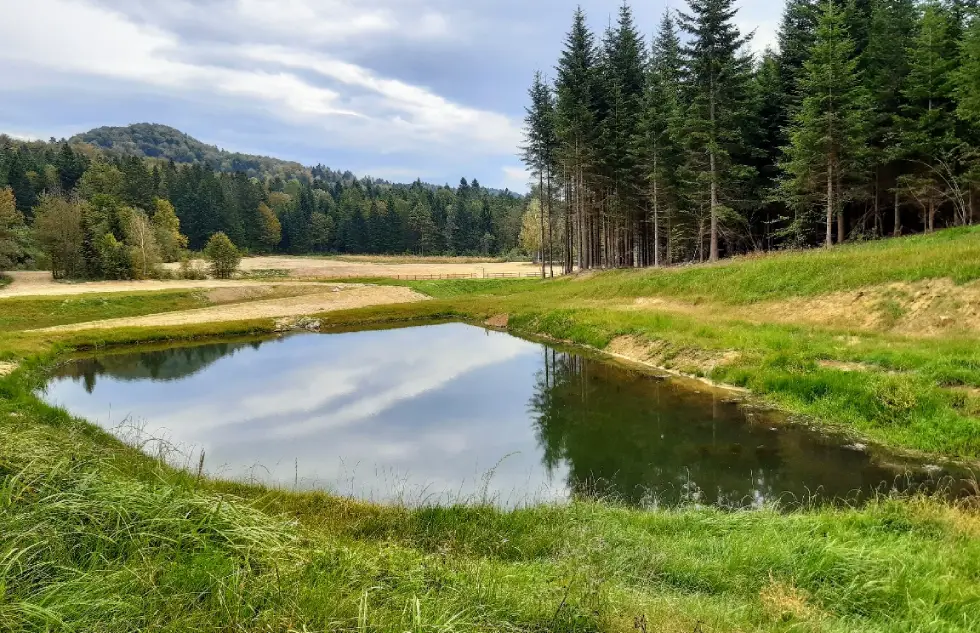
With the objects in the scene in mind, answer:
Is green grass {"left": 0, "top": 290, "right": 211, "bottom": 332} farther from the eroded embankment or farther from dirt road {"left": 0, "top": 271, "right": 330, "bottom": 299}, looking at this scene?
the eroded embankment

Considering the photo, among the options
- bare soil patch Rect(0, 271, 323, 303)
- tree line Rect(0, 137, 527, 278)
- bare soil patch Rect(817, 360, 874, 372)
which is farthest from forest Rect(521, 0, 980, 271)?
tree line Rect(0, 137, 527, 278)

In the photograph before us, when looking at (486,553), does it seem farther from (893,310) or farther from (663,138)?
(663,138)

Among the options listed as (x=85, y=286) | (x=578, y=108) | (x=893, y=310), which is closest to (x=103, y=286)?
(x=85, y=286)

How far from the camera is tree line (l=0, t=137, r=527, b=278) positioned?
59750 mm

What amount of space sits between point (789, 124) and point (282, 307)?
138 feet

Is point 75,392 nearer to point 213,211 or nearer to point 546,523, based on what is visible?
point 546,523

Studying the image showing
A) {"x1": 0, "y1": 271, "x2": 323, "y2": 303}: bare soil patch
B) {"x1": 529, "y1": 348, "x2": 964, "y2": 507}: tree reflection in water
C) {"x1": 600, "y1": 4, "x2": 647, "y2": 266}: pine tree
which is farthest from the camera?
{"x1": 0, "y1": 271, "x2": 323, "y2": 303}: bare soil patch

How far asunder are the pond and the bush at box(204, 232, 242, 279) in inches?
1702

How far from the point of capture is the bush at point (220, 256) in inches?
2564

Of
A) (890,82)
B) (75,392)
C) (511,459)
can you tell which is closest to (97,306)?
(75,392)

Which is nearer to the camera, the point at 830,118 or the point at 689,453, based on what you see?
the point at 689,453

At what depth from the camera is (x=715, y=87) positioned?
34.2 m

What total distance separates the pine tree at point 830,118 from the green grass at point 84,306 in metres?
47.2

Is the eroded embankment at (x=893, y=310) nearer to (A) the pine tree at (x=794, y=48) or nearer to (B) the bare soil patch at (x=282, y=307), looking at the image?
(A) the pine tree at (x=794, y=48)
